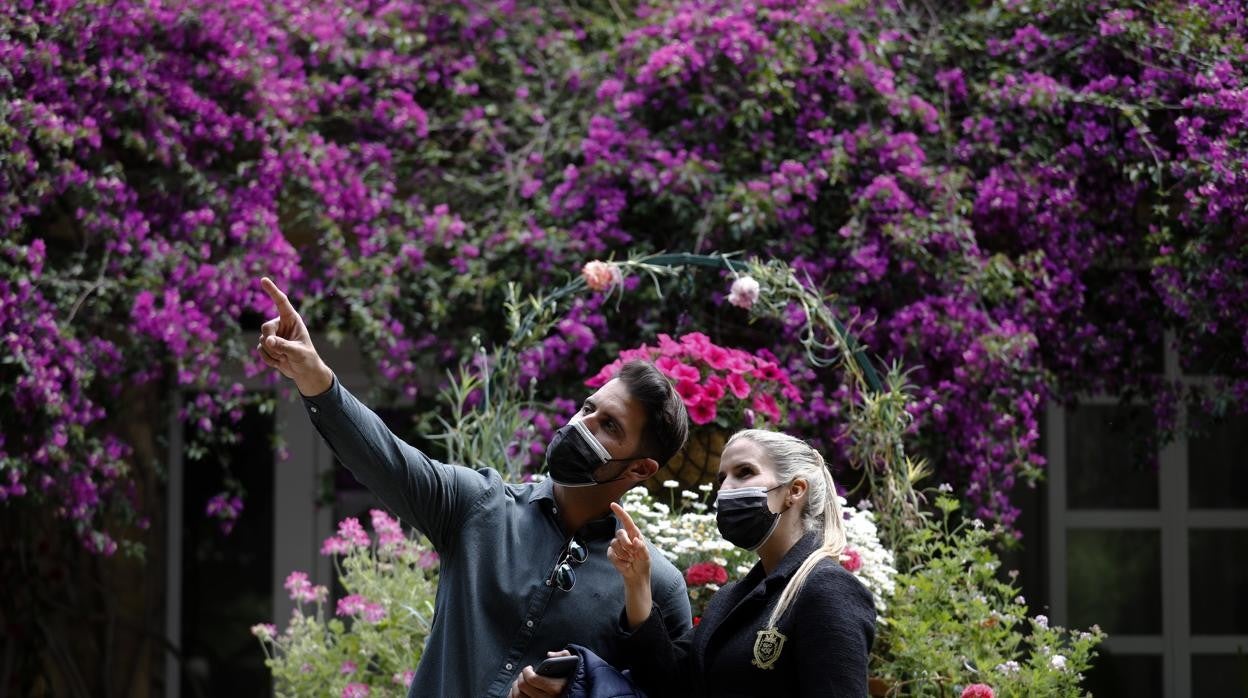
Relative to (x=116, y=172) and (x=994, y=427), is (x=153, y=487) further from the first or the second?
(x=994, y=427)

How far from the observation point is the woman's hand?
2336 millimetres

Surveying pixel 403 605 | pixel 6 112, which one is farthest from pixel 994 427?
pixel 6 112

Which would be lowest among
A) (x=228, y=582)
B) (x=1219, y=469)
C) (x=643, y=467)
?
(x=228, y=582)

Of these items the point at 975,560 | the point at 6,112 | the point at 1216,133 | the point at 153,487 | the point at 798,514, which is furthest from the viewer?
the point at 153,487

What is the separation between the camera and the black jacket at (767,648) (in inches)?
85.7

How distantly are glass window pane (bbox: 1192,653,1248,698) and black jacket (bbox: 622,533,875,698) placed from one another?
3836 millimetres

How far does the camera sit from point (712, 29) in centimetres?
518

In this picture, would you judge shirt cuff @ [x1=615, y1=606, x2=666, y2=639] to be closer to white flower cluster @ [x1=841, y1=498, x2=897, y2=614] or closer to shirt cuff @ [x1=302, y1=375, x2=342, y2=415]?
shirt cuff @ [x1=302, y1=375, x2=342, y2=415]

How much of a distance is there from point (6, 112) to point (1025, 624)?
4254mm

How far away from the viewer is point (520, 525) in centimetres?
246

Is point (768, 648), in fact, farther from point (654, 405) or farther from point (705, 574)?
point (705, 574)

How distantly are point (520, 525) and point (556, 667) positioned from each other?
11.9 inches

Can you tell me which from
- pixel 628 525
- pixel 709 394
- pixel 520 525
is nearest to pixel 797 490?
pixel 628 525

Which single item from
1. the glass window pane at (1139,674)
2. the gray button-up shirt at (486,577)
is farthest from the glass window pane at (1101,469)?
the gray button-up shirt at (486,577)
